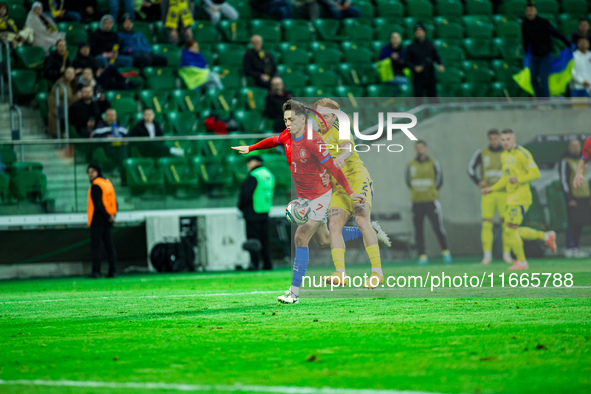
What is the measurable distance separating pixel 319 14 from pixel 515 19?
16.8 ft

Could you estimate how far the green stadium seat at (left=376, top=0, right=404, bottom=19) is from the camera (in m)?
21.4

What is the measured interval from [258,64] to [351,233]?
369 inches

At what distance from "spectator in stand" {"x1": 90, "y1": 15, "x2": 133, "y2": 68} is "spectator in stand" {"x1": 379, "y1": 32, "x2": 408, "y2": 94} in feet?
18.6

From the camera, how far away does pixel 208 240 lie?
16.2 metres

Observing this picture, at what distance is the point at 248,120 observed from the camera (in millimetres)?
17438

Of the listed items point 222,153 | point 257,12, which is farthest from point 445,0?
point 222,153

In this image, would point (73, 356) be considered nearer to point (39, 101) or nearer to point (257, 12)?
point (39, 101)

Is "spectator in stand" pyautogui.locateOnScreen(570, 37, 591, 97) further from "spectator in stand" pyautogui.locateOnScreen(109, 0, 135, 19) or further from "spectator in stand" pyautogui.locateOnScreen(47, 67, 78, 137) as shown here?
"spectator in stand" pyautogui.locateOnScreen(47, 67, 78, 137)

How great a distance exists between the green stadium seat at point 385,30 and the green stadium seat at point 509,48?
2.35 metres

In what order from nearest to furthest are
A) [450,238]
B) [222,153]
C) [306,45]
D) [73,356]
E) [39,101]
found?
1. [73,356]
2. [450,238]
3. [222,153]
4. [39,101]
5. [306,45]

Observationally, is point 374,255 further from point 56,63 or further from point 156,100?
point 56,63

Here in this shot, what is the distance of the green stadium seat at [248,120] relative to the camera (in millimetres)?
17375

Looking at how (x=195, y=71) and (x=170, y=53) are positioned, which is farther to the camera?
(x=170, y=53)

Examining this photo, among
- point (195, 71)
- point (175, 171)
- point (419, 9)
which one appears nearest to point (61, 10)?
point (195, 71)
